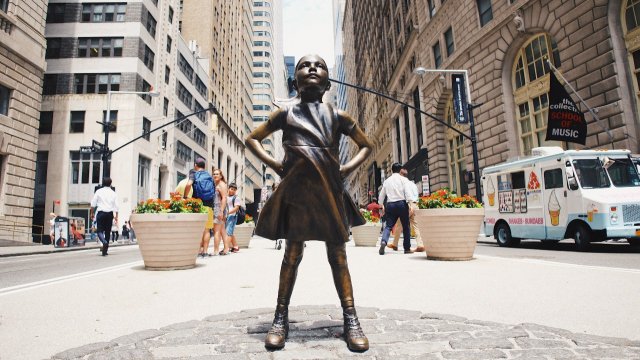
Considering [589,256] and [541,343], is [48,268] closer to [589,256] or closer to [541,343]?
[541,343]

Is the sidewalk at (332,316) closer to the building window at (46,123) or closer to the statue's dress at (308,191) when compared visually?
the statue's dress at (308,191)

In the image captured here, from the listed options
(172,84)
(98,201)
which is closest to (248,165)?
(172,84)

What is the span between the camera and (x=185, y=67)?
42.1 m

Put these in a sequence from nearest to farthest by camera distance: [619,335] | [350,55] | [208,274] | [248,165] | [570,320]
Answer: [619,335], [570,320], [208,274], [248,165], [350,55]

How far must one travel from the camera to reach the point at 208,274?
5.78 metres

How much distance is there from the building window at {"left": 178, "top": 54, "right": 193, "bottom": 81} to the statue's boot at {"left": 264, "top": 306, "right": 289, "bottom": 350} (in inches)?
1666

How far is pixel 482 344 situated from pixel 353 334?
76cm

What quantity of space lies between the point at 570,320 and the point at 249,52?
266 ft

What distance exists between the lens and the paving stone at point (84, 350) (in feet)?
7.23

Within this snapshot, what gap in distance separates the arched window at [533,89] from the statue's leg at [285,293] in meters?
17.5

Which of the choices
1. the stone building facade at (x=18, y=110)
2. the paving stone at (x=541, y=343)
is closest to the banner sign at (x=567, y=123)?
the paving stone at (x=541, y=343)

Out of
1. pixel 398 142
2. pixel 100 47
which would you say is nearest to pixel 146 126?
pixel 100 47

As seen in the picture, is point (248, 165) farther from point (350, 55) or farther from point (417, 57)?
point (417, 57)

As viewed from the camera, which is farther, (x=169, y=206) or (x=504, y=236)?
(x=504, y=236)
